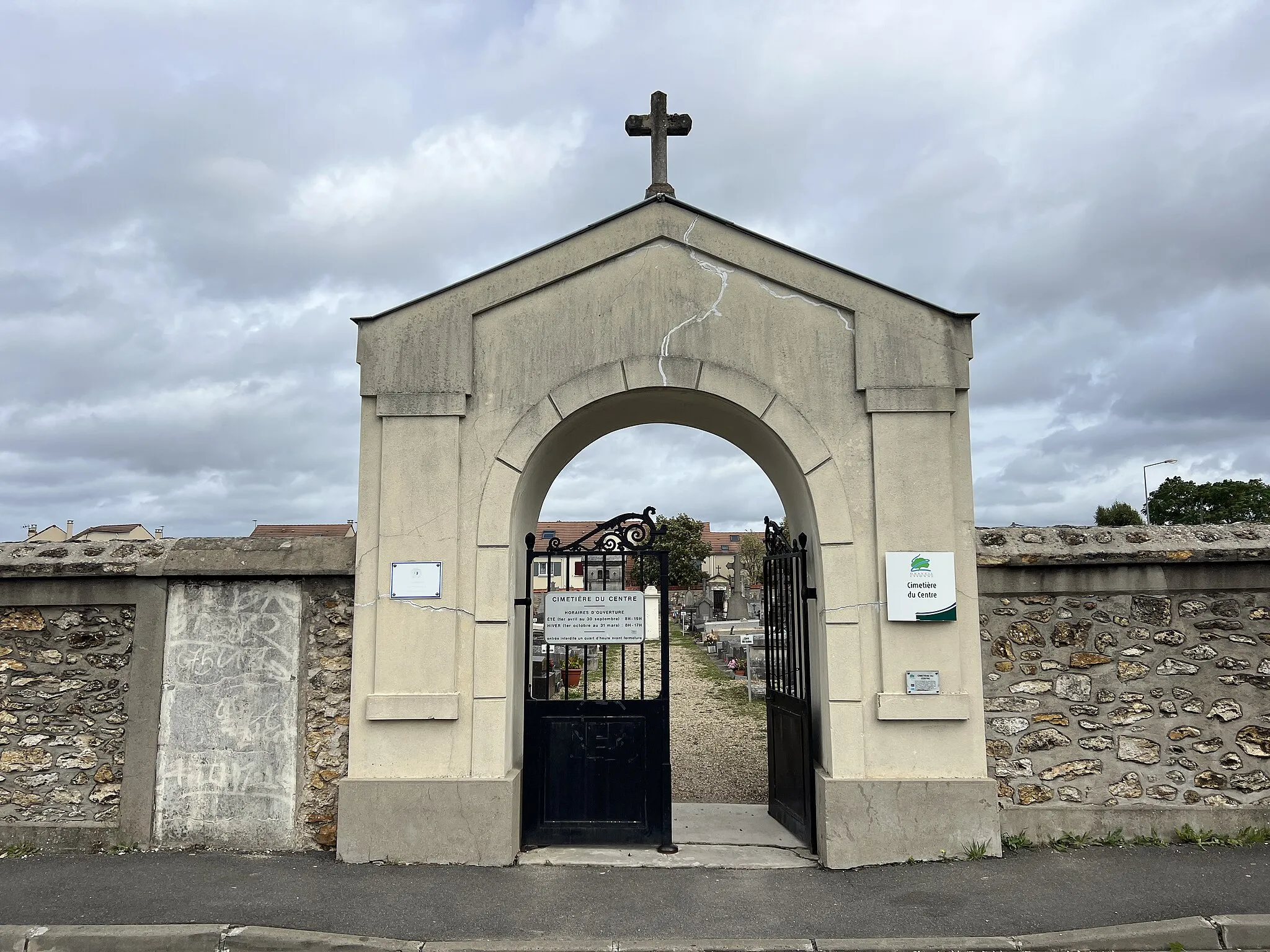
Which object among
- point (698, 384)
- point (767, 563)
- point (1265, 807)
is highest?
point (698, 384)

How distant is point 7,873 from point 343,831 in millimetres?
2246

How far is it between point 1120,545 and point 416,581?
16.8 feet

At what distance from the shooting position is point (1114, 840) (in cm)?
576

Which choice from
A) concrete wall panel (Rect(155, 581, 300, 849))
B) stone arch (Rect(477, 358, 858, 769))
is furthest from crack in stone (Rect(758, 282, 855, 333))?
concrete wall panel (Rect(155, 581, 300, 849))

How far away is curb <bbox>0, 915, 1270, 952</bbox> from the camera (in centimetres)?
434

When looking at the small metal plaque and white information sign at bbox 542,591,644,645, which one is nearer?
the small metal plaque

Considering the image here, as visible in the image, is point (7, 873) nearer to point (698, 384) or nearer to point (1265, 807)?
point (698, 384)

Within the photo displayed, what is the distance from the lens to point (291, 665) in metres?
6.07

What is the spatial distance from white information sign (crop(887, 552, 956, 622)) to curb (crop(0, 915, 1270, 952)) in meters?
2.01

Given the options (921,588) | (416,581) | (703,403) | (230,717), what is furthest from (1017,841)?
(230,717)

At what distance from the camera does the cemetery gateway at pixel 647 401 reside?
5.70 metres

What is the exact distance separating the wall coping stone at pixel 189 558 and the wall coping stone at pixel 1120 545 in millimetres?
4800

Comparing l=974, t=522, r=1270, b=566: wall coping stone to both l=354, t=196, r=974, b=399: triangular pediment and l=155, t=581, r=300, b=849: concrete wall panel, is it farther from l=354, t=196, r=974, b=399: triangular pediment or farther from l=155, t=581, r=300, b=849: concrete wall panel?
l=155, t=581, r=300, b=849: concrete wall panel

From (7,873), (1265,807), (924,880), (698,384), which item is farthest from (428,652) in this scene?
(1265,807)
